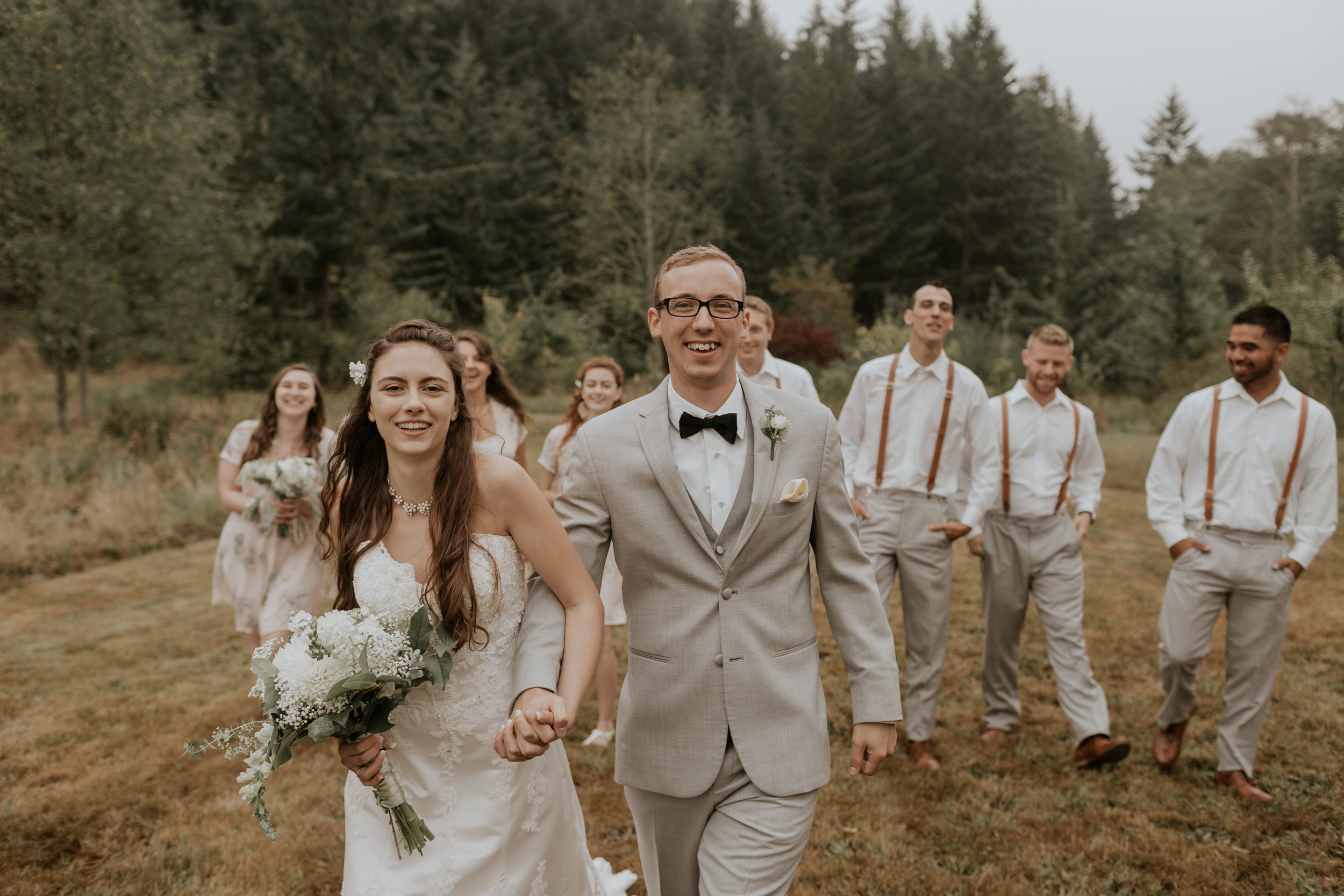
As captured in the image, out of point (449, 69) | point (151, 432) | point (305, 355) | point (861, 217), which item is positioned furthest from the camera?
point (861, 217)

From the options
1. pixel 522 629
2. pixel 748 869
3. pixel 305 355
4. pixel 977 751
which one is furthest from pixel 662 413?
pixel 305 355

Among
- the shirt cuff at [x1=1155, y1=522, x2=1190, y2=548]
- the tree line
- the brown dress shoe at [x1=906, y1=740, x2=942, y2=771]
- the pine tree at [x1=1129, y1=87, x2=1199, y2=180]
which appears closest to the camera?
the shirt cuff at [x1=1155, y1=522, x2=1190, y2=548]

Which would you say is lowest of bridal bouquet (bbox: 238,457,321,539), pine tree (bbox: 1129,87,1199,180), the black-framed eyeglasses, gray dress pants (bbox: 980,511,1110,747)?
gray dress pants (bbox: 980,511,1110,747)

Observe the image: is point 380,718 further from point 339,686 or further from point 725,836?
point 725,836

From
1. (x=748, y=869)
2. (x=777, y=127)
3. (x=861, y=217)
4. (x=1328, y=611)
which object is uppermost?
(x=777, y=127)

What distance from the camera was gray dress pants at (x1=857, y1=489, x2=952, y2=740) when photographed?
513cm

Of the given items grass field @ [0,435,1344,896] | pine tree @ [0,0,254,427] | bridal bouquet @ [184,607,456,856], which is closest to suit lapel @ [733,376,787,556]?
bridal bouquet @ [184,607,456,856]

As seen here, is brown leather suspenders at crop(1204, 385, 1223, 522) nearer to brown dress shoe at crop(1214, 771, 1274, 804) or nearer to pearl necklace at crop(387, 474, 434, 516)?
brown dress shoe at crop(1214, 771, 1274, 804)

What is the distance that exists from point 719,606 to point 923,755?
3.32 meters

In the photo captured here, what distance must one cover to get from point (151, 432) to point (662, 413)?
15.1 m

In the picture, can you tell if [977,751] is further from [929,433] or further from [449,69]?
[449,69]

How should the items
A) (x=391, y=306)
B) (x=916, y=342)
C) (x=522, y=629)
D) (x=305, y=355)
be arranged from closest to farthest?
(x=522, y=629), (x=916, y=342), (x=305, y=355), (x=391, y=306)

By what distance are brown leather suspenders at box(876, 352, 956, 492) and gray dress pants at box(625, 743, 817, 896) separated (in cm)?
301

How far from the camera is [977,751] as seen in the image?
528 centimetres
